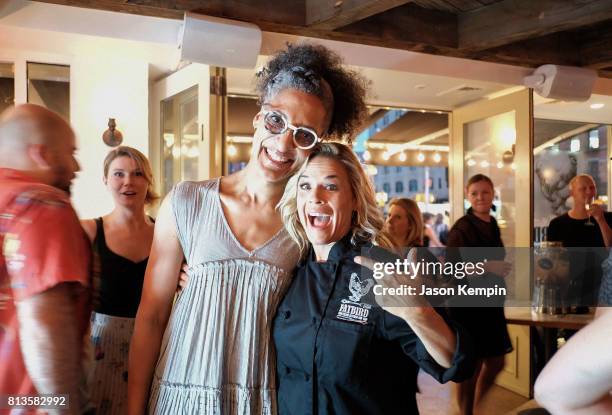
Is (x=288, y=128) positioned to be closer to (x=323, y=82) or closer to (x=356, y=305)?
(x=323, y=82)

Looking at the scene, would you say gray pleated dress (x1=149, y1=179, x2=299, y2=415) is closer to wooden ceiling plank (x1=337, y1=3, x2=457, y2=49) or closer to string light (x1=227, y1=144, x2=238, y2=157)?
wooden ceiling plank (x1=337, y1=3, x2=457, y2=49)

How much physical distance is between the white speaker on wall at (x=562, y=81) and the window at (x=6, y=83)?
13.5ft

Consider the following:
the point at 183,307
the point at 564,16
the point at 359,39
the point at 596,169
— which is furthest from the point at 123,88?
the point at 596,169

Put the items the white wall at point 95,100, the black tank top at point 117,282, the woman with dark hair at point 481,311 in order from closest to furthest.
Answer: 1. the black tank top at point 117,282
2. the woman with dark hair at point 481,311
3. the white wall at point 95,100

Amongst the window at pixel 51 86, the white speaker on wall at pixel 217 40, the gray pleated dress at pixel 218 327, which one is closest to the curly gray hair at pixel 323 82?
the gray pleated dress at pixel 218 327

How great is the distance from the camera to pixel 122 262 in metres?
2.08

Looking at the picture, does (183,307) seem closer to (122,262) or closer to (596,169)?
(122,262)

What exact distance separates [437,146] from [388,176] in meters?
1.50

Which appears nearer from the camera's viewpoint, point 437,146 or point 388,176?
point 437,146

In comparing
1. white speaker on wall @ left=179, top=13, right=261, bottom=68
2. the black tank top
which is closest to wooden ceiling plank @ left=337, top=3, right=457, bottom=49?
white speaker on wall @ left=179, top=13, right=261, bottom=68

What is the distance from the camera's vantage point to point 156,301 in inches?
54.9

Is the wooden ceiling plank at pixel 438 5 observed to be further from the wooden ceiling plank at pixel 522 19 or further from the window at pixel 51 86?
the window at pixel 51 86

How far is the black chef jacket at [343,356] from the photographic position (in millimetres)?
1245

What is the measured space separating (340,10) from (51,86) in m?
2.77
